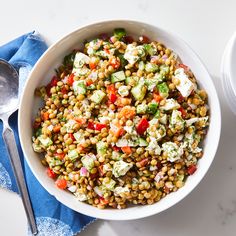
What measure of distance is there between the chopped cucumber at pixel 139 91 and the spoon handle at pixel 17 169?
1.91ft

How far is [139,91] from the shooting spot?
174 cm

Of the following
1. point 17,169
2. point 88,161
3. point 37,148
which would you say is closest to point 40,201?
point 17,169

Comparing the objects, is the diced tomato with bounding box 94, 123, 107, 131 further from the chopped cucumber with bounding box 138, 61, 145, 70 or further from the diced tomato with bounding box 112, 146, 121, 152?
the chopped cucumber with bounding box 138, 61, 145, 70

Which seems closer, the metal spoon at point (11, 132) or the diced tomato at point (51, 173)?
the diced tomato at point (51, 173)

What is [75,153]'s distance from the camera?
1771 millimetres

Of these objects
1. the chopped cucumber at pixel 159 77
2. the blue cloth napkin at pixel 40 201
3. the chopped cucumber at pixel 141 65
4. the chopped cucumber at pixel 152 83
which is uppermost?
the chopped cucumber at pixel 141 65

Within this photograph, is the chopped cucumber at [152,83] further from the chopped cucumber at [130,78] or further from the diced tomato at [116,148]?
Result: the diced tomato at [116,148]

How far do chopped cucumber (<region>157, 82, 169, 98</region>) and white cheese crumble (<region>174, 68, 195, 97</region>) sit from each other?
44mm

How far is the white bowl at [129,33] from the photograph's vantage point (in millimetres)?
1803

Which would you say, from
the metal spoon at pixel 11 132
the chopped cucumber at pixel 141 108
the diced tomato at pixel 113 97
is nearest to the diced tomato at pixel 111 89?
the diced tomato at pixel 113 97

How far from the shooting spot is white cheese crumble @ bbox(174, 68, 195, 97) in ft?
5.67

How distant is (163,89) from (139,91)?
0.09 m

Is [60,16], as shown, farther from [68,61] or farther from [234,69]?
[234,69]

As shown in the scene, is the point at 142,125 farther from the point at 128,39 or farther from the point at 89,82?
the point at 128,39
